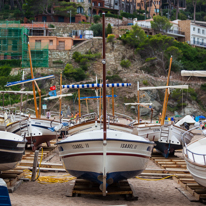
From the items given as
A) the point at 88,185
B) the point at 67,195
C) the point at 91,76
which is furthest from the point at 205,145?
the point at 91,76

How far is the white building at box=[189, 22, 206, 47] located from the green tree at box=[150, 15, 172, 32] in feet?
25.9

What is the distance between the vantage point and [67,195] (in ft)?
29.6

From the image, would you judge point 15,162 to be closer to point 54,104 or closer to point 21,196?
point 21,196

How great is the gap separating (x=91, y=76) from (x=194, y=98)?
16286 millimetres

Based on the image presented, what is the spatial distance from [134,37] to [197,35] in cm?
2050

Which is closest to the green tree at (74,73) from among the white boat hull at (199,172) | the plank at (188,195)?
the plank at (188,195)

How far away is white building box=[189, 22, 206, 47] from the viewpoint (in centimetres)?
7256

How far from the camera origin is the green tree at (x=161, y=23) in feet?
219

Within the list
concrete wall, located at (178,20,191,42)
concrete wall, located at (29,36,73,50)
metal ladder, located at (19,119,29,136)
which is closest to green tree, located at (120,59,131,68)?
concrete wall, located at (29,36,73,50)

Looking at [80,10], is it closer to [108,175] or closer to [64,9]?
[64,9]

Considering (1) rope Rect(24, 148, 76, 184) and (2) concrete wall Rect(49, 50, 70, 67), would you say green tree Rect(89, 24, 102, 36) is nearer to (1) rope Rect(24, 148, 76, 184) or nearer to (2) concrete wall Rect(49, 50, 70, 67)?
(2) concrete wall Rect(49, 50, 70, 67)

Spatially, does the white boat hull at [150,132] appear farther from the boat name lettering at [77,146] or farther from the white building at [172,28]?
the white building at [172,28]

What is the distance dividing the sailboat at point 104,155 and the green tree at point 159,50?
51.4 m

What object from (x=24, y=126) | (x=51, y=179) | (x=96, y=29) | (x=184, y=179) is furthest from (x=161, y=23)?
(x=51, y=179)
